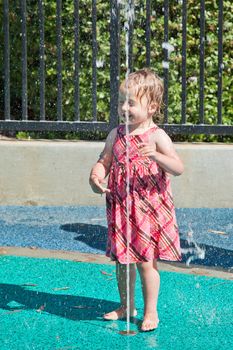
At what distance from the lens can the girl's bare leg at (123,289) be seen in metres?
4.62

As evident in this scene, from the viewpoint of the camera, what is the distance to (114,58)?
7863 millimetres

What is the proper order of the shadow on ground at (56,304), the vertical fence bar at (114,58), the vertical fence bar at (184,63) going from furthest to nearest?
A: the vertical fence bar at (114,58) → the vertical fence bar at (184,63) → the shadow on ground at (56,304)

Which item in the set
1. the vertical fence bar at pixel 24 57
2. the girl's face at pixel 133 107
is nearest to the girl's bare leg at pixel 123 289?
the girl's face at pixel 133 107

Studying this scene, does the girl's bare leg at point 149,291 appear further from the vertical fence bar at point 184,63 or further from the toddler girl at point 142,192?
the vertical fence bar at point 184,63

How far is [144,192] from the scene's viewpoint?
14.8 feet

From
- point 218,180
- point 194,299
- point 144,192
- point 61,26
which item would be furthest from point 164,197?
point 61,26

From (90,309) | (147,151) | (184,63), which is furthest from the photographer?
(184,63)

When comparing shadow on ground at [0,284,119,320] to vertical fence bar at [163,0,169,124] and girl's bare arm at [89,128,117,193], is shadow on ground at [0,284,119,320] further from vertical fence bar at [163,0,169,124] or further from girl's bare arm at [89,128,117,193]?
vertical fence bar at [163,0,169,124]

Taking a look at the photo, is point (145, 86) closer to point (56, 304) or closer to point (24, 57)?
point (56, 304)

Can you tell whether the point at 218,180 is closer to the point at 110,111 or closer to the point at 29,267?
the point at 110,111

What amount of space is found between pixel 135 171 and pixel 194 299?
928 mm

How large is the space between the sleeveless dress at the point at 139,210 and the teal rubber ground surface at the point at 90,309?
362mm

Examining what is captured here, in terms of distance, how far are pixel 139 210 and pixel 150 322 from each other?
53 cm

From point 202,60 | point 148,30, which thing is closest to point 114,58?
point 148,30
